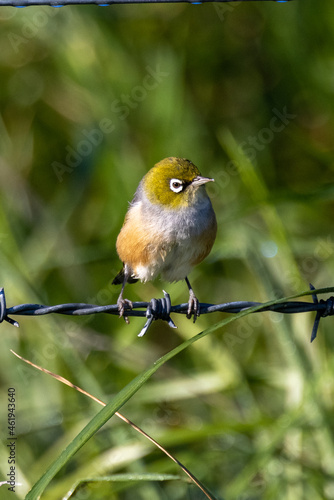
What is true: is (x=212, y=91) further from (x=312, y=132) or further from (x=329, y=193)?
(x=329, y=193)

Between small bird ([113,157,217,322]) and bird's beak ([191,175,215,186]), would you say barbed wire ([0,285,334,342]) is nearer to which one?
small bird ([113,157,217,322])

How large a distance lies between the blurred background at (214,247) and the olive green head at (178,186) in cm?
67

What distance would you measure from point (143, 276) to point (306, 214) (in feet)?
9.20

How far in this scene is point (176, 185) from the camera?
177 inches

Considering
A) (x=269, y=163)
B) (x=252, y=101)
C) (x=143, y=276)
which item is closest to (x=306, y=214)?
(x=269, y=163)

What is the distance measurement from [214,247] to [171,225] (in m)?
1.46

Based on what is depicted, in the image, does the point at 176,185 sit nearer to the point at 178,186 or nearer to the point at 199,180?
the point at 178,186

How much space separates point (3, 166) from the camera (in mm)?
7621

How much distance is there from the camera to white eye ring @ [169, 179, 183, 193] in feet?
14.6

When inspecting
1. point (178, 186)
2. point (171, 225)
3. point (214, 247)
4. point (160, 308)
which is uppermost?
point (214, 247)

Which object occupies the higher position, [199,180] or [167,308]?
[199,180]

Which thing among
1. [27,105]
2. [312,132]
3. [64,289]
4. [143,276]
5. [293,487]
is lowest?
[293,487]

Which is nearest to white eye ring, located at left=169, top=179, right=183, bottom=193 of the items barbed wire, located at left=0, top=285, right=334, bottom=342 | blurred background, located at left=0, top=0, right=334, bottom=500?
blurred background, located at left=0, top=0, right=334, bottom=500

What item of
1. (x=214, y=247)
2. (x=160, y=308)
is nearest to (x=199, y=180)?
(x=160, y=308)
